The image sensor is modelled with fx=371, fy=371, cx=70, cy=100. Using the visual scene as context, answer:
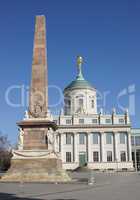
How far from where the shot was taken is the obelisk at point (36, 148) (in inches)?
1021

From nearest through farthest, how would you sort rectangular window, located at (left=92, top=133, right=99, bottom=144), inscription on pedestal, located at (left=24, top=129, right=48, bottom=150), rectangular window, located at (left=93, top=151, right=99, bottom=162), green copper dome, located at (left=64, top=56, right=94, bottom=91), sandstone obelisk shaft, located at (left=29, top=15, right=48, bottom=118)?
inscription on pedestal, located at (left=24, top=129, right=48, bottom=150), sandstone obelisk shaft, located at (left=29, top=15, right=48, bottom=118), rectangular window, located at (left=93, top=151, right=99, bottom=162), rectangular window, located at (left=92, top=133, right=99, bottom=144), green copper dome, located at (left=64, top=56, right=94, bottom=91)

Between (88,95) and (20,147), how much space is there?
56.3 metres

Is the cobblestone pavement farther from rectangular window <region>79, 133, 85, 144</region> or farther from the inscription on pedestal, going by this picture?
rectangular window <region>79, 133, 85, 144</region>

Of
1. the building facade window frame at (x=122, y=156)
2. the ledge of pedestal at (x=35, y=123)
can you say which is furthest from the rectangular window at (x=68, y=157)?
the ledge of pedestal at (x=35, y=123)

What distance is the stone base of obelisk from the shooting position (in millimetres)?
25859

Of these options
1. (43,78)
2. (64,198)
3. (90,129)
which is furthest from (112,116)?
(64,198)

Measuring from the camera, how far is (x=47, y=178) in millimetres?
25797

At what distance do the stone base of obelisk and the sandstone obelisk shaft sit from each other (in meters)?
2.94

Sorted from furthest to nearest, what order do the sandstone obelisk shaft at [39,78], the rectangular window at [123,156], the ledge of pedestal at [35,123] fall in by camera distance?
the rectangular window at [123,156] → the sandstone obelisk shaft at [39,78] → the ledge of pedestal at [35,123]

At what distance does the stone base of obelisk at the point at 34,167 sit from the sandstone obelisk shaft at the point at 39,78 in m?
2.94

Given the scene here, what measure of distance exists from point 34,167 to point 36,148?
133cm

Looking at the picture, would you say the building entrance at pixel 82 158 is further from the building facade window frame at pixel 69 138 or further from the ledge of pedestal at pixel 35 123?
the ledge of pedestal at pixel 35 123

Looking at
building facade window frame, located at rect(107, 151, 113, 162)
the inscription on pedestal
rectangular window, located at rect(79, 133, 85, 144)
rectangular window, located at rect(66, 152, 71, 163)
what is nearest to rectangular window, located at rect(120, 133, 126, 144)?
building facade window frame, located at rect(107, 151, 113, 162)

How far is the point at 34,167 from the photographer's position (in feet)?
85.3
